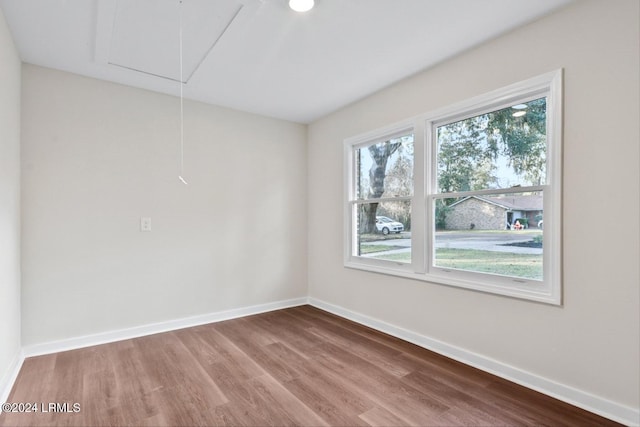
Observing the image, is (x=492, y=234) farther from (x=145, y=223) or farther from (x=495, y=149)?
(x=145, y=223)

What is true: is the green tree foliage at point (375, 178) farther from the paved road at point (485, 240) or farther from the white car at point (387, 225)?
the paved road at point (485, 240)

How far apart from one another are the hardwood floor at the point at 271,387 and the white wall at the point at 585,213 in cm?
27

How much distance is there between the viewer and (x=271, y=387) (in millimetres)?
2203

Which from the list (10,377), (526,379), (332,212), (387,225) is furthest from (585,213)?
(10,377)

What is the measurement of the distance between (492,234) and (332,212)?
75.5 inches

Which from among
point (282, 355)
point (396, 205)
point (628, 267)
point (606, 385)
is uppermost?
point (396, 205)

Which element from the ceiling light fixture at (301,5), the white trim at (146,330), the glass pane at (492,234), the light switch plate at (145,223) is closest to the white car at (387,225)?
the glass pane at (492,234)

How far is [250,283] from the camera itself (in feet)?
12.7

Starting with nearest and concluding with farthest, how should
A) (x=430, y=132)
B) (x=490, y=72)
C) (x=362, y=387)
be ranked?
(x=362, y=387)
(x=490, y=72)
(x=430, y=132)

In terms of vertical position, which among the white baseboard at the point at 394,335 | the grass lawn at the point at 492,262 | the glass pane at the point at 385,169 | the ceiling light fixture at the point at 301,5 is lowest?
the white baseboard at the point at 394,335

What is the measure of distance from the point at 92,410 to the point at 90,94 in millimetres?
2604

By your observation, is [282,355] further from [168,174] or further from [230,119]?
[230,119]

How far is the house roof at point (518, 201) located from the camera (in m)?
2.20

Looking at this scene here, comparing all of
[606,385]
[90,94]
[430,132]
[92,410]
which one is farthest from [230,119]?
[606,385]
